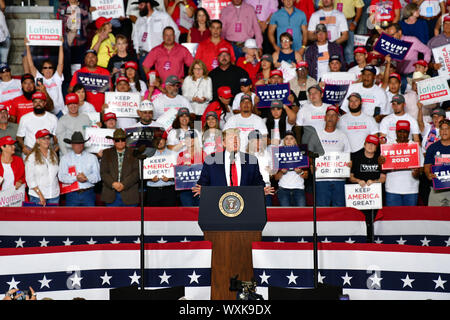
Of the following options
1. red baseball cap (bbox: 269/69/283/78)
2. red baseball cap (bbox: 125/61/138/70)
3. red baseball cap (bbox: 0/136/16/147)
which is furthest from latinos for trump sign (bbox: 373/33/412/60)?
red baseball cap (bbox: 0/136/16/147)

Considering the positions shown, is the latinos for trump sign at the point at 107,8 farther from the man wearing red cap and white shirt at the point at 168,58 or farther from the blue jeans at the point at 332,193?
the blue jeans at the point at 332,193

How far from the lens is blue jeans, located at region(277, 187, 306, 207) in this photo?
11.7 meters

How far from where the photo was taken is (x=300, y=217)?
31.8ft

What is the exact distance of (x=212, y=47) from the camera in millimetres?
14422

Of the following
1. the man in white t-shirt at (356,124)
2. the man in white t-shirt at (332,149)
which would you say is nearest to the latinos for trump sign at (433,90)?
the man in white t-shirt at (356,124)

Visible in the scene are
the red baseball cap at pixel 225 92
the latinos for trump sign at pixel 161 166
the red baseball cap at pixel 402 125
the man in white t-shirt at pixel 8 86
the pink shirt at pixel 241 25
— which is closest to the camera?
the latinos for trump sign at pixel 161 166

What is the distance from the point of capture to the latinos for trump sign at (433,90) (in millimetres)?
12891

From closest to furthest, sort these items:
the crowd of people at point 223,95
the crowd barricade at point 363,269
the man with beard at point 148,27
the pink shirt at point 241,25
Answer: the crowd barricade at point 363,269 < the crowd of people at point 223,95 < the man with beard at point 148,27 < the pink shirt at point 241,25

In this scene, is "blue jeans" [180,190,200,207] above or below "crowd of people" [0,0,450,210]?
below

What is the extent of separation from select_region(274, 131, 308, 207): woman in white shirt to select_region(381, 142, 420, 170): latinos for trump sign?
121 cm

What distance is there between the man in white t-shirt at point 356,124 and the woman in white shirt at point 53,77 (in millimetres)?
4763

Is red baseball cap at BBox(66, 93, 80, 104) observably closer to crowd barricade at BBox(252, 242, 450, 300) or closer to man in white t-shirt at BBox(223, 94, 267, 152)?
man in white t-shirt at BBox(223, 94, 267, 152)
